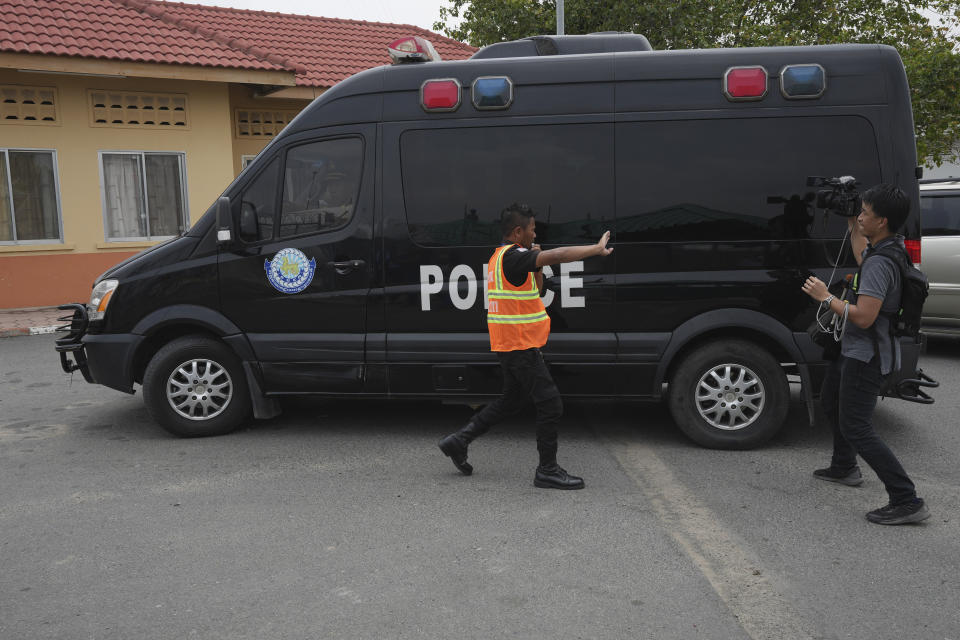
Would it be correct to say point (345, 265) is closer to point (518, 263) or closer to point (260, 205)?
point (260, 205)

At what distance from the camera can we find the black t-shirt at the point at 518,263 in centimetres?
437

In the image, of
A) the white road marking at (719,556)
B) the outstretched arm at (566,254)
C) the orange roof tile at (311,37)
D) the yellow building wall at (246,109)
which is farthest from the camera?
the orange roof tile at (311,37)

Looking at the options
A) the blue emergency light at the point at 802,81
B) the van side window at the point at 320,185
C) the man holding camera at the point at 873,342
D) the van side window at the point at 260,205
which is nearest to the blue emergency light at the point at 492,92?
the van side window at the point at 320,185

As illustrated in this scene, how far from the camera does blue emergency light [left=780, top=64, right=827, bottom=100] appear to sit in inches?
202

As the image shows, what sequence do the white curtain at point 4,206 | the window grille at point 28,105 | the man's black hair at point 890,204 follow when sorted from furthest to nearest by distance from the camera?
the white curtain at point 4,206 → the window grille at point 28,105 → the man's black hair at point 890,204

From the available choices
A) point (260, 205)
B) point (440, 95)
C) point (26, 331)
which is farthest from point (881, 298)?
point (26, 331)

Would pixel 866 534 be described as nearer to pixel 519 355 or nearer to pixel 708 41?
pixel 519 355

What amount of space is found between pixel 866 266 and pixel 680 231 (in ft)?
4.70

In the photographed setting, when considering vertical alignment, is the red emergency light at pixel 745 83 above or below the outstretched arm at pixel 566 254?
above

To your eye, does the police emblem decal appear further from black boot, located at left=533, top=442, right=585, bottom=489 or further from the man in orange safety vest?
black boot, located at left=533, top=442, right=585, bottom=489

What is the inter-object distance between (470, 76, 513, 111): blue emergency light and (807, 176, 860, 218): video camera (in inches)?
77.3

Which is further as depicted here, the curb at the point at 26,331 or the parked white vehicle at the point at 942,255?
the curb at the point at 26,331

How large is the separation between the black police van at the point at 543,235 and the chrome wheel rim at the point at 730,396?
0.01 m

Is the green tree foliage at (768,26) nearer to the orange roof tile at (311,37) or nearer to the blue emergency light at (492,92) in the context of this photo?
the orange roof tile at (311,37)
